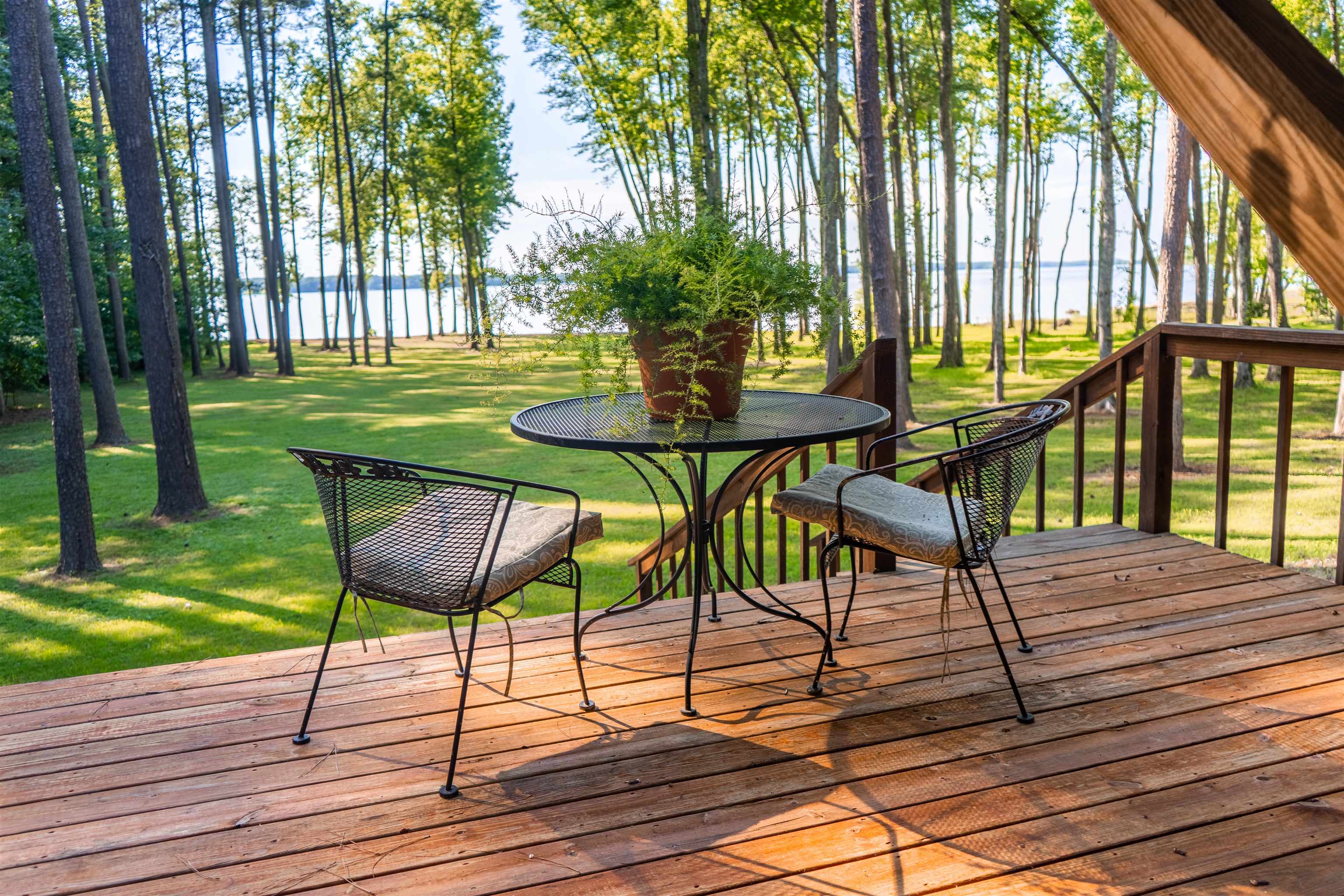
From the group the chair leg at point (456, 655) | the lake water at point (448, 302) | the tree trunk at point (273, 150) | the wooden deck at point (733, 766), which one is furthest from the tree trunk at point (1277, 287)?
the tree trunk at point (273, 150)

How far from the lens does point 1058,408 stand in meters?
2.62

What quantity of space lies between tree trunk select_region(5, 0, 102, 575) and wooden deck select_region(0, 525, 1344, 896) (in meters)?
3.78

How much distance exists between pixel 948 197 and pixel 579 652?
13757 mm

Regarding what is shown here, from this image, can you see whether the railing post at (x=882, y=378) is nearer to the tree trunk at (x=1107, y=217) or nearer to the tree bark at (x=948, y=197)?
the tree trunk at (x=1107, y=217)

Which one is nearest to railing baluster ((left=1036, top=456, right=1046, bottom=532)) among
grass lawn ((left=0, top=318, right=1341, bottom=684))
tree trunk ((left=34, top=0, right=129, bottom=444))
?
grass lawn ((left=0, top=318, right=1341, bottom=684))

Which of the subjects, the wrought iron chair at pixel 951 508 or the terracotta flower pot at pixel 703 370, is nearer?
the wrought iron chair at pixel 951 508

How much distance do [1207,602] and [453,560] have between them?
8.08ft

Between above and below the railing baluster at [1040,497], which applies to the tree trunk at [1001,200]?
above

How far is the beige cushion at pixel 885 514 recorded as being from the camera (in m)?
2.45

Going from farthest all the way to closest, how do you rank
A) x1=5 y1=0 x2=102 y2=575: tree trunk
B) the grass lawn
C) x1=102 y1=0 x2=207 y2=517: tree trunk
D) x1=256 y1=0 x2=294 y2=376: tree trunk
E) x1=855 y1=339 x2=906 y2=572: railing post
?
A: x1=256 y1=0 x2=294 y2=376: tree trunk, x1=102 y1=0 x2=207 y2=517: tree trunk, the grass lawn, x1=5 y1=0 x2=102 y2=575: tree trunk, x1=855 y1=339 x2=906 y2=572: railing post

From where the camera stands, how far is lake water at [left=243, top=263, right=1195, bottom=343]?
32.8 metres

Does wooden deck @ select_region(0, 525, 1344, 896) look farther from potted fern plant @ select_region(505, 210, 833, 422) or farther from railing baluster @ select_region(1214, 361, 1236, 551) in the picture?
potted fern plant @ select_region(505, 210, 833, 422)

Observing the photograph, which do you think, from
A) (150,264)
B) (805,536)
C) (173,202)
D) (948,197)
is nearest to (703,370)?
(805,536)

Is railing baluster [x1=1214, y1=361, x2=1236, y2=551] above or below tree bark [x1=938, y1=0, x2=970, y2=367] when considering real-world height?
below
